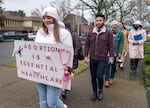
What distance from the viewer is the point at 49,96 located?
12.5ft

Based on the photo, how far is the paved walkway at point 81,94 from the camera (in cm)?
544

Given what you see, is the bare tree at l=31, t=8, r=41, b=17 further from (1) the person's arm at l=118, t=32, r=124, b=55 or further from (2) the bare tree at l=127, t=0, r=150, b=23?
(1) the person's arm at l=118, t=32, r=124, b=55

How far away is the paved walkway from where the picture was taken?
5441 millimetres

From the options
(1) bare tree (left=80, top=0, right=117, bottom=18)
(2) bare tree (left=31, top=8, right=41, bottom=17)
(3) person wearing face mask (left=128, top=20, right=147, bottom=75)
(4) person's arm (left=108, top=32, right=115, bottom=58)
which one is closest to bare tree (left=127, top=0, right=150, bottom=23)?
(1) bare tree (left=80, top=0, right=117, bottom=18)

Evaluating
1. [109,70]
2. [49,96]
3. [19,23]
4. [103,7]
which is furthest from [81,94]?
[19,23]

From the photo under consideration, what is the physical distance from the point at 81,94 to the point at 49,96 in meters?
2.48

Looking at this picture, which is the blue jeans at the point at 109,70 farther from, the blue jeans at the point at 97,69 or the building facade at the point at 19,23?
the building facade at the point at 19,23

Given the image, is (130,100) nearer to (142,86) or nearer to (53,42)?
(142,86)

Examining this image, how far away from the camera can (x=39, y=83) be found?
13.0ft

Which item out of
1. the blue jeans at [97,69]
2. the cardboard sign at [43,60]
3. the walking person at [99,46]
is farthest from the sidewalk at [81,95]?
the cardboard sign at [43,60]

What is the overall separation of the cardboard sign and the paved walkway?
4.90ft

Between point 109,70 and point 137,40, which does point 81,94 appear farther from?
point 137,40

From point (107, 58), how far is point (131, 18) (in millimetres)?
39740

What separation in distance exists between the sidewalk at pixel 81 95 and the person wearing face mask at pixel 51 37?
4.62ft
